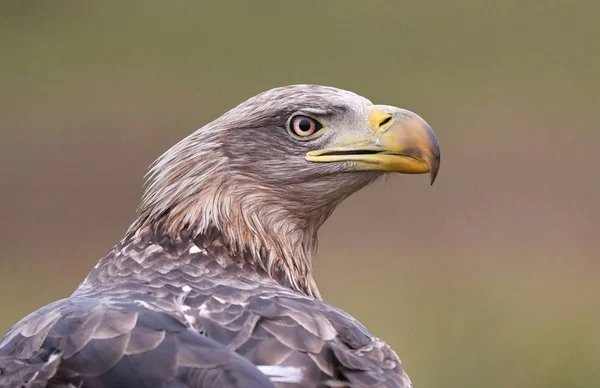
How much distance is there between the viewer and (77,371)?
4.62m

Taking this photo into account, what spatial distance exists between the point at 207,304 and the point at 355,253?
8.70m

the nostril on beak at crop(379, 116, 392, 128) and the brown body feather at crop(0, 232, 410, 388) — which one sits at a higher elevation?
the nostril on beak at crop(379, 116, 392, 128)

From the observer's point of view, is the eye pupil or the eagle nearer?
the eagle

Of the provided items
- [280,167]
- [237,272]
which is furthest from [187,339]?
[280,167]

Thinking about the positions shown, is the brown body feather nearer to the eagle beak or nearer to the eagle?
the eagle

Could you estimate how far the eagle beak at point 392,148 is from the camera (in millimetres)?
6145

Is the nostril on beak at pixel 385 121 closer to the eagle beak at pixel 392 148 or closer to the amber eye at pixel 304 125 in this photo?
the eagle beak at pixel 392 148

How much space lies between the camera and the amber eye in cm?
627

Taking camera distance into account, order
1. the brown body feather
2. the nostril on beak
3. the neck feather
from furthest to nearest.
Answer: the nostril on beak → the neck feather → the brown body feather

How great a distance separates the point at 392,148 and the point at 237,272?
83 cm

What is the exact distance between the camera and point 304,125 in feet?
20.6

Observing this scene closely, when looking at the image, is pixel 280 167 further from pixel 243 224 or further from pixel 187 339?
pixel 187 339

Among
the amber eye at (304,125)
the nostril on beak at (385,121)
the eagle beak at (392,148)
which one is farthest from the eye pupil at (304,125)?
the nostril on beak at (385,121)

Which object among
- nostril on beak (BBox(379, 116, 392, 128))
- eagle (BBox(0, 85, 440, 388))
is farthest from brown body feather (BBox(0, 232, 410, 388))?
nostril on beak (BBox(379, 116, 392, 128))
